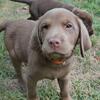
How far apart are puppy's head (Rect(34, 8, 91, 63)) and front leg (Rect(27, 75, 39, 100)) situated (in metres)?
0.59

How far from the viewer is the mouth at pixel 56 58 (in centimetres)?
378

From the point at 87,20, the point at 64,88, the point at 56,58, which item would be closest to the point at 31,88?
the point at 64,88

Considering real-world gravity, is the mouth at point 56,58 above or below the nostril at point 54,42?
below

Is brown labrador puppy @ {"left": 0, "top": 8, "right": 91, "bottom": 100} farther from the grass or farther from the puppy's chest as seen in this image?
the grass

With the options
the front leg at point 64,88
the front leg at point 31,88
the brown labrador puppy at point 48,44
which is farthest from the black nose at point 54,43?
the front leg at point 64,88

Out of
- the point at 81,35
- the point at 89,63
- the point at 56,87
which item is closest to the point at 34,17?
the point at 89,63

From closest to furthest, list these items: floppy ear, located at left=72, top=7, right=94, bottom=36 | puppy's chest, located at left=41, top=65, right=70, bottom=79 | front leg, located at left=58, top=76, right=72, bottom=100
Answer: puppy's chest, located at left=41, top=65, right=70, bottom=79
front leg, located at left=58, top=76, right=72, bottom=100
floppy ear, located at left=72, top=7, right=94, bottom=36

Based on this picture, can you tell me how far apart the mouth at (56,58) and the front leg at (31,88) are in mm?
434

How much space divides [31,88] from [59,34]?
3.64 ft

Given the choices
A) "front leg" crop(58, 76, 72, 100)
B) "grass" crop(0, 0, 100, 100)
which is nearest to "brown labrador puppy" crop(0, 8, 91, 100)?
"front leg" crop(58, 76, 72, 100)

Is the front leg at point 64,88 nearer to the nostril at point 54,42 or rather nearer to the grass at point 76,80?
the grass at point 76,80

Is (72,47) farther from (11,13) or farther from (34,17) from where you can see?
(11,13)

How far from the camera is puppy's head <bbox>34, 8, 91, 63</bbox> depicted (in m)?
3.68

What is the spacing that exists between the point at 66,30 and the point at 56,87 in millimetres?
1554
